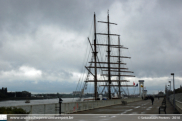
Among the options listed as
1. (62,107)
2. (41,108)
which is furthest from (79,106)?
(41,108)

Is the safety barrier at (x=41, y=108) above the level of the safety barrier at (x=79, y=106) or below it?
above

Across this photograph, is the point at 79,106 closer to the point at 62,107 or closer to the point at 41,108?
the point at 62,107

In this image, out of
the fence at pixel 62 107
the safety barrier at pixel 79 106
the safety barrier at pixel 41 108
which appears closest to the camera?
the safety barrier at pixel 41 108

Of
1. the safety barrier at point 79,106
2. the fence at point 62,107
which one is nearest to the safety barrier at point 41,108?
the fence at point 62,107

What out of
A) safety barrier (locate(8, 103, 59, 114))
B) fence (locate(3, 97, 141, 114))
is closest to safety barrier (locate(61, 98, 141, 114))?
fence (locate(3, 97, 141, 114))

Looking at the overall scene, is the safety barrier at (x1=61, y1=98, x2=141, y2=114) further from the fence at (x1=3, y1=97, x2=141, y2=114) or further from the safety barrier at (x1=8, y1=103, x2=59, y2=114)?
the safety barrier at (x1=8, y1=103, x2=59, y2=114)

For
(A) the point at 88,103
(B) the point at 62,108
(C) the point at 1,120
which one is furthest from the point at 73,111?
(C) the point at 1,120

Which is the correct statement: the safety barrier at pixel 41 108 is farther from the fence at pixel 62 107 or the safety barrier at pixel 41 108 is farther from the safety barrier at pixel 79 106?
the safety barrier at pixel 79 106

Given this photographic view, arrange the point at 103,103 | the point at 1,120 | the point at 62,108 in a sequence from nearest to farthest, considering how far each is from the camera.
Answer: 1. the point at 1,120
2. the point at 62,108
3. the point at 103,103

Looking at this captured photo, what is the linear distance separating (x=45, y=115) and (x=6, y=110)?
5341 millimetres

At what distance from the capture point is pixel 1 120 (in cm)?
1391

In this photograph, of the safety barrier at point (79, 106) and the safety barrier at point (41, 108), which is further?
the safety barrier at point (79, 106)

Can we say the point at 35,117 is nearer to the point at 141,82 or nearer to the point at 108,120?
the point at 108,120

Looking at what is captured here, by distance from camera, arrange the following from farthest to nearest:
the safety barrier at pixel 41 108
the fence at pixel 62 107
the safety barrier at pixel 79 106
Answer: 1. the safety barrier at pixel 79 106
2. the fence at pixel 62 107
3. the safety barrier at pixel 41 108
